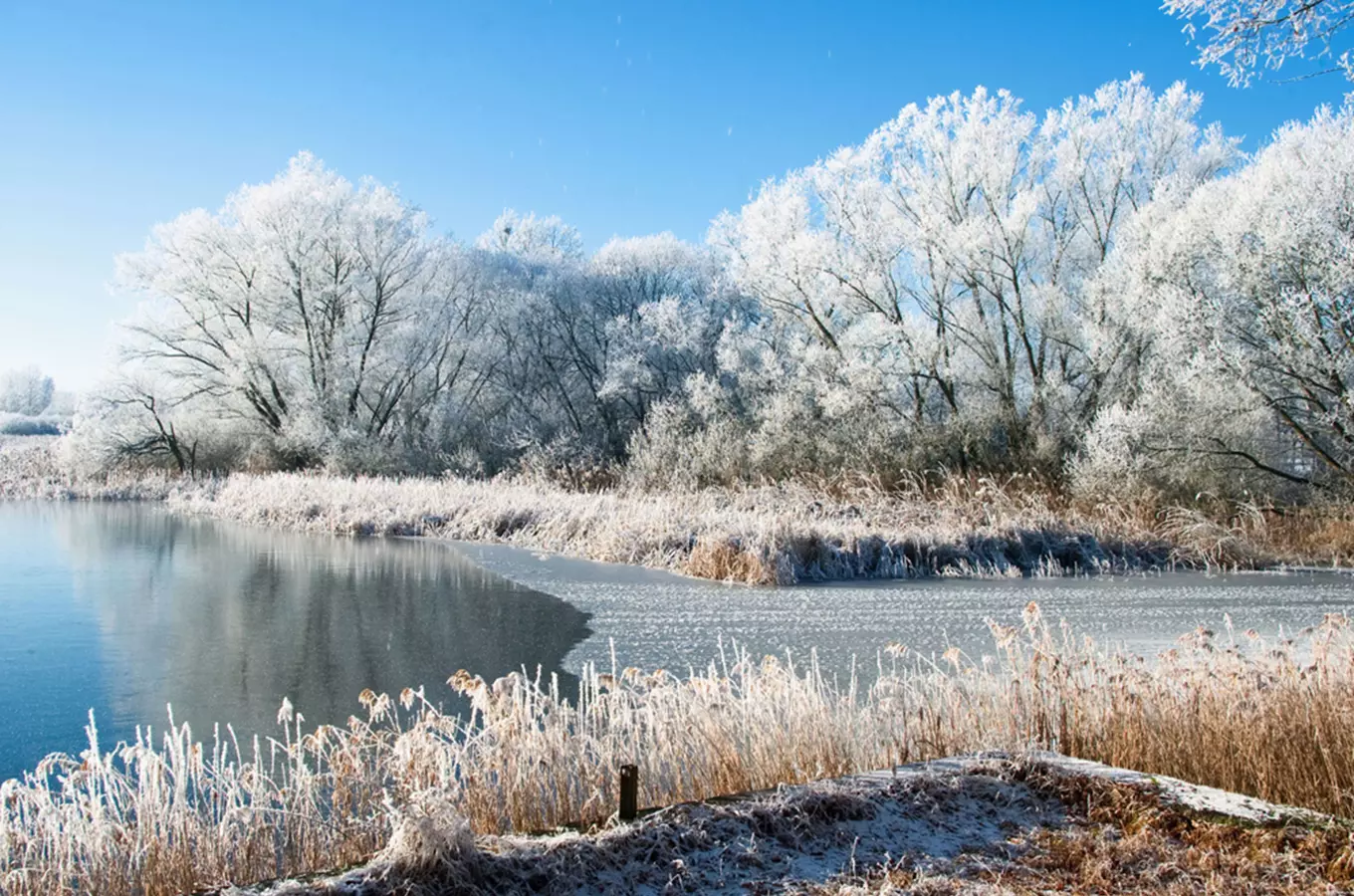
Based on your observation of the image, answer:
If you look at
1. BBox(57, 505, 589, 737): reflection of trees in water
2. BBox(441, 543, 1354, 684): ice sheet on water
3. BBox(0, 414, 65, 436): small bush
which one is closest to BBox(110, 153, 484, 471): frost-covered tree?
BBox(57, 505, 589, 737): reflection of trees in water

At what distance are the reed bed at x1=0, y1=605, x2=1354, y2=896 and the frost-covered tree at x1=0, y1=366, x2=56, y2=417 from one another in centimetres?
8460

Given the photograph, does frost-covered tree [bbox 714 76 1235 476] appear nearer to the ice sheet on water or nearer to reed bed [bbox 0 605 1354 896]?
the ice sheet on water

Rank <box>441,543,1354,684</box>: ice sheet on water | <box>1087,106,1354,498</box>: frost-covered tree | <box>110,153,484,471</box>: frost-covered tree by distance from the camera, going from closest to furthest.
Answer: <box>441,543,1354,684</box>: ice sheet on water
<box>1087,106,1354,498</box>: frost-covered tree
<box>110,153,484,471</box>: frost-covered tree

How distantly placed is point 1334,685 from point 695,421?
23.8 meters

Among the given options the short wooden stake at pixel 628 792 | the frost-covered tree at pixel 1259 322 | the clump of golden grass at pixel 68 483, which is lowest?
the short wooden stake at pixel 628 792

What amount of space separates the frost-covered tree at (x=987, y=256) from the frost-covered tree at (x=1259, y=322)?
237 centimetres

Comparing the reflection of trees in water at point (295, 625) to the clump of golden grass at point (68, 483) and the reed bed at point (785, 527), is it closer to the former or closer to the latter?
the reed bed at point (785, 527)

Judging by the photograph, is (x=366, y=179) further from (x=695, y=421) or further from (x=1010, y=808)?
(x=1010, y=808)

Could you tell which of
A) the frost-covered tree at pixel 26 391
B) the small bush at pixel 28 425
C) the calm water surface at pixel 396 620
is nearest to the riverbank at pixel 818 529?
the calm water surface at pixel 396 620

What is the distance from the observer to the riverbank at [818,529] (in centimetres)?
1503

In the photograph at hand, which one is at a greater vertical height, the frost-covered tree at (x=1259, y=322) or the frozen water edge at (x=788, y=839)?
the frost-covered tree at (x=1259, y=322)

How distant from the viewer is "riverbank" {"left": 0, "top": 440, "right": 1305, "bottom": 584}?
15031mm

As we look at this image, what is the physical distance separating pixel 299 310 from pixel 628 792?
106 ft

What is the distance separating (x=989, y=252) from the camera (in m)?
22.3
